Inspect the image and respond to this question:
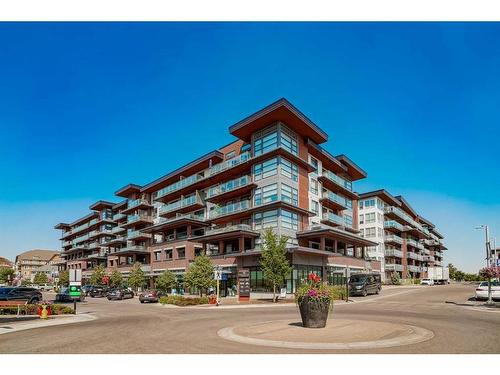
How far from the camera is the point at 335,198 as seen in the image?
182 feet

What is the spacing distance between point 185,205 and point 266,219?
57.3 feet

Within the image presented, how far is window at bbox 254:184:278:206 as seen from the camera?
43.6 m

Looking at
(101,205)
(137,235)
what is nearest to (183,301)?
(137,235)

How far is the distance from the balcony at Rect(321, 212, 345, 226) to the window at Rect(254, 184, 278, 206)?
34.8 ft

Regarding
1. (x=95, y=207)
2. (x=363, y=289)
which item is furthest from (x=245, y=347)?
(x=95, y=207)

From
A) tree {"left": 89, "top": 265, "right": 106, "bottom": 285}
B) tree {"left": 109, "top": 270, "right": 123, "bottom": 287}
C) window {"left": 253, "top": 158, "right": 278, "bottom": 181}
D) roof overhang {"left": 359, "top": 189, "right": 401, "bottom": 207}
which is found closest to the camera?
window {"left": 253, "top": 158, "right": 278, "bottom": 181}

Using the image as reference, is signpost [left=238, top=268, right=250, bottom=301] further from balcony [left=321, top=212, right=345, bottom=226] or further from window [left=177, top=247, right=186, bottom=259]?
window [left=177, top=247, right=186, bottom=259]

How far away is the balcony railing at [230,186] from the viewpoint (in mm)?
46594

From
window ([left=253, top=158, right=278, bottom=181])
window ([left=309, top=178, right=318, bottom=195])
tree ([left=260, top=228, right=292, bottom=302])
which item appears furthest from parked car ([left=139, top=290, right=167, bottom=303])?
window ([left=309, top=178, right=318, bottom=195])

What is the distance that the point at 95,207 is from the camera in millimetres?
99375

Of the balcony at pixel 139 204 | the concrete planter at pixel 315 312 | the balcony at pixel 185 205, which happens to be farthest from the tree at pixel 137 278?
the concrete planter at pixel 315 312

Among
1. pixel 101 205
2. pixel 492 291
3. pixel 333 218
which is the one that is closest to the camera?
pixel 492 291

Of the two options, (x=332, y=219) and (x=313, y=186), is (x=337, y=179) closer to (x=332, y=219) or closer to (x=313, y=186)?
(x=332, y=219)

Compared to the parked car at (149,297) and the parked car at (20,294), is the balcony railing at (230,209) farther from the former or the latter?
the parked car at (20,294)
